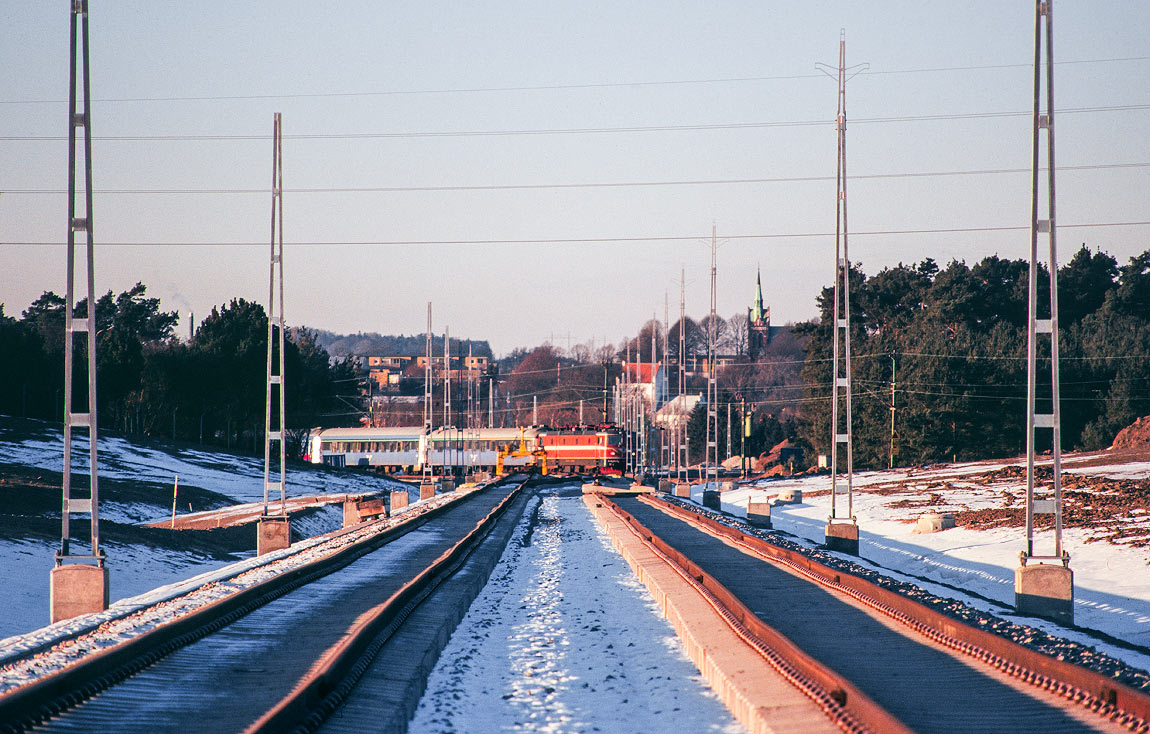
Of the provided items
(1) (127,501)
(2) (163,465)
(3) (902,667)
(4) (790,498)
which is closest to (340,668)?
(3) (902,667)

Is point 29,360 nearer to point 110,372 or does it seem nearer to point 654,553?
point 110,372

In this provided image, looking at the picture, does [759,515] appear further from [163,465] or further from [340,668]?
[163,465]

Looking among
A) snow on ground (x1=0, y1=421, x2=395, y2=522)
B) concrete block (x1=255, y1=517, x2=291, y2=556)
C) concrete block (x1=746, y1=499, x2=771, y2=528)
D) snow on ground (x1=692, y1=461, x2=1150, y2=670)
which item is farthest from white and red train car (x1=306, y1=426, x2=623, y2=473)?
concrete block (x1=255, y1=517, x2=291, y2=556)

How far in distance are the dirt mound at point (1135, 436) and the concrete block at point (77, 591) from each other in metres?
66.7

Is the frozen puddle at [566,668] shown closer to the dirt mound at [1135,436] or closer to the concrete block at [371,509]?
the concrete block at [371,509]

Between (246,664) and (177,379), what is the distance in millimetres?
82989

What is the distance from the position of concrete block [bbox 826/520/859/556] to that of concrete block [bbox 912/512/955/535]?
8.54m

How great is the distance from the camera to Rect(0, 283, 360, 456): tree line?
81375 millimetres

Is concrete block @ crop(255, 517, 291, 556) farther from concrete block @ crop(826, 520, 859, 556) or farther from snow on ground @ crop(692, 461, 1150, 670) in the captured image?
snow on ground @ crop(692, 461, 1150, 670)

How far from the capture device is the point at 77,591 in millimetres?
16625

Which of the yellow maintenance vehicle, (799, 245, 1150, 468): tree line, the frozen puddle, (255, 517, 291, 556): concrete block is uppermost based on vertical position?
(799, 245, 1150, 468): tree line

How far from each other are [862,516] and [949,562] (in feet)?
55.7

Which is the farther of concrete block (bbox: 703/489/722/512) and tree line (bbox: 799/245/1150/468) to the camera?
tree line (bbox: 799/245/1150/468)

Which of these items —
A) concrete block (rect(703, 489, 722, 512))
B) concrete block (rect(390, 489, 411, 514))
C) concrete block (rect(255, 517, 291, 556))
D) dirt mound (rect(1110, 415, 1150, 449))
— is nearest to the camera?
concrete block (rect(255, 517, 291, 556))
